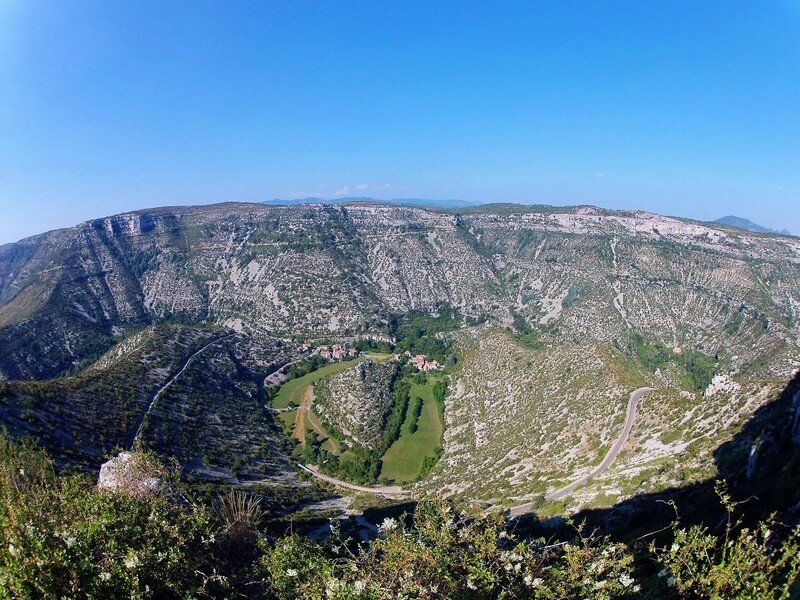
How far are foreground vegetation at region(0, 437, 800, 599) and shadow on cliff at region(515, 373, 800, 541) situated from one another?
4707 mm

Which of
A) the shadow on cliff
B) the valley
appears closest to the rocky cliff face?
the valley

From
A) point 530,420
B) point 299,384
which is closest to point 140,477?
point 530,420

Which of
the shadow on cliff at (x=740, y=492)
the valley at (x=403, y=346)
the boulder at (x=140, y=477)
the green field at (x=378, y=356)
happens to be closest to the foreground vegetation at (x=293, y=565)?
the boulder at (x=140, y=477)

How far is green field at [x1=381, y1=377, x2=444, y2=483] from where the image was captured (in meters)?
66.4

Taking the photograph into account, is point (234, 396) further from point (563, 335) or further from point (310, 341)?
point (563, 335)

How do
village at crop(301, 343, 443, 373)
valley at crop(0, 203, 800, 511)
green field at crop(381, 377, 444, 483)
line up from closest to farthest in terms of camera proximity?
valley at crop(0, 203, 800, 511) → green field at crop(381, 377, 444, 483) → village at crop(301, 343, 443, 373)

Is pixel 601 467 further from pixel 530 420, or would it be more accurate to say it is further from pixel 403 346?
pixel 403 346

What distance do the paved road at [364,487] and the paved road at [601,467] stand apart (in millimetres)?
23770

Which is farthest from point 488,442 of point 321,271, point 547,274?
point 547,274

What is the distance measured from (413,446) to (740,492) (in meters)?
56.8

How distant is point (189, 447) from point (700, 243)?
17098cm

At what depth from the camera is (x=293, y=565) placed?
1135 cm

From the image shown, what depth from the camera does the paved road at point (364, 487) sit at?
192ft

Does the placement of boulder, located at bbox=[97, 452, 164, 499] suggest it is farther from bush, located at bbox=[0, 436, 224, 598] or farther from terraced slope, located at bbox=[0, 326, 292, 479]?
terraced slope, located at bbox=[0, 326, 292, 479]
